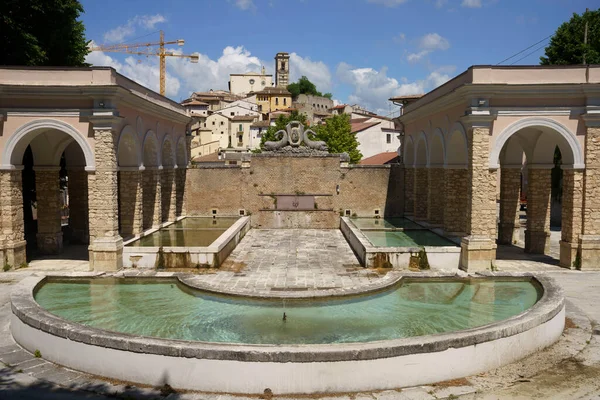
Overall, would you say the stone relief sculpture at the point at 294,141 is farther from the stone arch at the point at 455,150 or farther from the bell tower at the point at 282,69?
the bell tower at the point at 282,69

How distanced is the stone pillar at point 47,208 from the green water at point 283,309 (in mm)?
5431

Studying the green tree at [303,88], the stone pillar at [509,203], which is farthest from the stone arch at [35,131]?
the green tree at [303,88]

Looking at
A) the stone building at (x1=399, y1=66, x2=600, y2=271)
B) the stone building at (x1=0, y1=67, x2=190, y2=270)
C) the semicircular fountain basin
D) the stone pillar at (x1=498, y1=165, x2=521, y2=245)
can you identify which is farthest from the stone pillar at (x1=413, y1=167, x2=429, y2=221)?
the stone building at (x1=0, y1=67, x2=190, y2=270)

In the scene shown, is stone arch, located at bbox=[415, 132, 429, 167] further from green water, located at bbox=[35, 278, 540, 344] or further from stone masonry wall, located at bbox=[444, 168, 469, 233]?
green water, located at bbox=[35, 278, 540, 344]

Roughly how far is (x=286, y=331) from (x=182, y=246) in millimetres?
7700

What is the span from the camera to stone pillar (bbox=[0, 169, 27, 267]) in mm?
14969

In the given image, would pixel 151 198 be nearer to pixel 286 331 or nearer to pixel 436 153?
pixel 436 153

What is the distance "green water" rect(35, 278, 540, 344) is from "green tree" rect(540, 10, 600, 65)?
17.1m

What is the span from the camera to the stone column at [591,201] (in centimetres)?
1472

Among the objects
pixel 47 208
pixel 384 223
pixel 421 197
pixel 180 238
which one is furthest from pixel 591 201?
pixel 47 208

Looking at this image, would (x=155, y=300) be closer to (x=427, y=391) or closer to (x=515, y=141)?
(x=427, y=391)

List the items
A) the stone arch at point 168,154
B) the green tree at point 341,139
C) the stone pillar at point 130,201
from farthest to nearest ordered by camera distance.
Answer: the green tree at point 341,139 → the stone arch at point 168,154 → the stone pillar at point 130,201

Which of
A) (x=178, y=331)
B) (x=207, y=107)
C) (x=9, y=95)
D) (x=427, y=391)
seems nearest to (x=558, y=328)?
(x=427, y=391)

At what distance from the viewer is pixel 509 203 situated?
18.9 m
